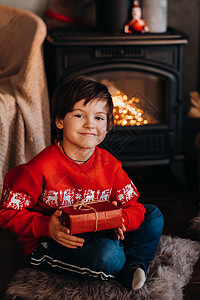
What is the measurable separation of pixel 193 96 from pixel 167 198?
52cm

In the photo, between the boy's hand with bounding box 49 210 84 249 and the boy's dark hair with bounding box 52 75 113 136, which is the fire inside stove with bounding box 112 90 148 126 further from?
the boy's hand with bounding box 49 210 84 249

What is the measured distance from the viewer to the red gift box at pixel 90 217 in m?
1.16

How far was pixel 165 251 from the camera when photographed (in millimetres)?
1518

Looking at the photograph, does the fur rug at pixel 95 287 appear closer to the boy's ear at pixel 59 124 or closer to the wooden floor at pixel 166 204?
the wooden floor at pixel 166 204

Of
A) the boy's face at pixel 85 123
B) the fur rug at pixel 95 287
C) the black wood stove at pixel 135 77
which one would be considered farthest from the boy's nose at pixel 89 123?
the black wood stove at pixel 135 77

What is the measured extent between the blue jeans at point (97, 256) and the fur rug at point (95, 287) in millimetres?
28

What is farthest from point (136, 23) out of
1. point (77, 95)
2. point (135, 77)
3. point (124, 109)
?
point (77, 95)

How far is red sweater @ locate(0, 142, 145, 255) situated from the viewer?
126cm

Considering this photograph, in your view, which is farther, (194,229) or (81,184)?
(194,229)

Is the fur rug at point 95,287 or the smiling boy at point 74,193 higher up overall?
the smiling boy at point 74,193

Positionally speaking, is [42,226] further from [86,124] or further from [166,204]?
[166,204]

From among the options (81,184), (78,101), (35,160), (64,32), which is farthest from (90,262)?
(64,32)

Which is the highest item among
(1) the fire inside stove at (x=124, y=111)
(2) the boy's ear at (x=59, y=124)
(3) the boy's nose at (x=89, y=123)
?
(3) the boy's nose at (x=89, y=123)

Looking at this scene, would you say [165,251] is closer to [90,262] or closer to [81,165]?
[90,262]
